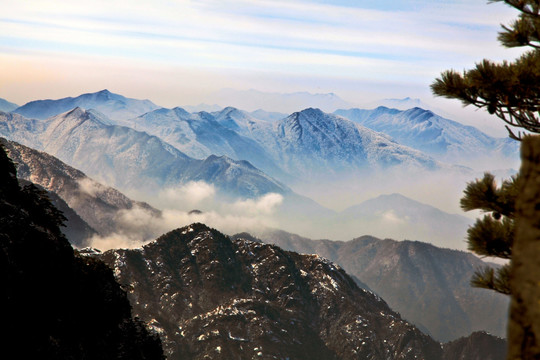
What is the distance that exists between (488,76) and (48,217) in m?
33.8

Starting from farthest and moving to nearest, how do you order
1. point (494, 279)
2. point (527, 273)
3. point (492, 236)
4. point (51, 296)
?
point (51, 296), point (494, 279), point (492, 236), point (527, 273)

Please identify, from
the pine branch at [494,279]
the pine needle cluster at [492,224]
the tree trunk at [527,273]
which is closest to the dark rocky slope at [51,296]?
the pine branch at [494,279]

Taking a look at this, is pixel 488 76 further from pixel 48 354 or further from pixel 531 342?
pixel 48 354

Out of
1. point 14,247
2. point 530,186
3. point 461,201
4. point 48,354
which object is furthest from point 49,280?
point 530,186

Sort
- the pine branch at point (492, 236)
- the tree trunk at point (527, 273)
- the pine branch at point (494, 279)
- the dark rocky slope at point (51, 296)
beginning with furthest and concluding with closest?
1. the dark rocky slope at point (51, 296)
2. the pine branch at point (492, 236)
3. the pine branch at point (494, 279)
4. the tree trunk at point (527, 273)

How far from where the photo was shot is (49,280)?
35.6 metres

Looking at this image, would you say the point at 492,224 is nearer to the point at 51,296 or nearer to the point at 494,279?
the point at 494,279

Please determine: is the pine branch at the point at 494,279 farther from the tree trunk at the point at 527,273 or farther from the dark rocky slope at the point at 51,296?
the dark rocky slope at the point at 51,296

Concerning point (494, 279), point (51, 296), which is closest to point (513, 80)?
point (494, 279)

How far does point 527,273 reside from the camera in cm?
845

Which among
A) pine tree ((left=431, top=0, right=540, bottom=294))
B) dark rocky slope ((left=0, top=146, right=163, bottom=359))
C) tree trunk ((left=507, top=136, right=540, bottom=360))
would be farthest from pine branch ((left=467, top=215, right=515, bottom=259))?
dark rocky slope ((left=0, top=146, right=163, bottom=359))

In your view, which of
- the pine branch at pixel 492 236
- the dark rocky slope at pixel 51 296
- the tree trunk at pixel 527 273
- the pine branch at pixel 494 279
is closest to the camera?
the tree trunk at pixel 527 273

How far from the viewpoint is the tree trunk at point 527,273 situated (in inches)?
330

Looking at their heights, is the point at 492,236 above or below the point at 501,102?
below
